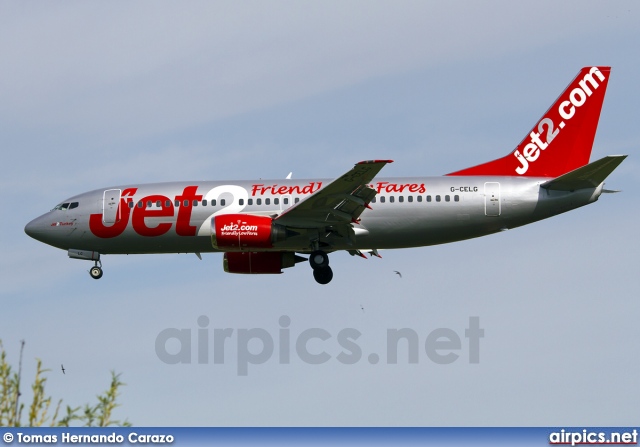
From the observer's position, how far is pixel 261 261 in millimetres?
43938

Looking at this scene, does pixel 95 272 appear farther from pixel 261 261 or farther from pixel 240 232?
pixel 240 232

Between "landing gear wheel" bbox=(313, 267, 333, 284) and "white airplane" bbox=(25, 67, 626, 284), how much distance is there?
0.05m

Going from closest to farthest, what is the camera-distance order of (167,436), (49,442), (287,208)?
(49,442) < (167,436) < (287,208)

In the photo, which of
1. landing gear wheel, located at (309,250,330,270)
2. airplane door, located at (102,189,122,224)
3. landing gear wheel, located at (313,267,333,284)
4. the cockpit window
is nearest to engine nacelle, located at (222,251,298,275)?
landing gear wheel, located at (313,267,333,284)

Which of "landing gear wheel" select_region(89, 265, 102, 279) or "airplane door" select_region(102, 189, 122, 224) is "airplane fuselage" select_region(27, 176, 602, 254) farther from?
"landing gear wheel" select_region(89, 265, 102, 279)

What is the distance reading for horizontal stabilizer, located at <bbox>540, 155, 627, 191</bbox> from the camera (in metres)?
37.9

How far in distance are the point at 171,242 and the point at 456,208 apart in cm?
1132

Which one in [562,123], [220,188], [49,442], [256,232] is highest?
[562,123]

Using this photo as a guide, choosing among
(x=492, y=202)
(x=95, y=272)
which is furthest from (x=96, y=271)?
(x=492, y=202)

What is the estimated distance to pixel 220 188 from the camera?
42.3 meters

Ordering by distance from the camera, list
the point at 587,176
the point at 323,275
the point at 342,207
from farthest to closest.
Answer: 1. the point at 323,275
2. the point at 342,207
3. the point at 587,176

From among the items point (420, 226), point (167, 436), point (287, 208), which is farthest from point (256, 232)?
point (167, 436)

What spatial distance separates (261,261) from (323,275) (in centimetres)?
337

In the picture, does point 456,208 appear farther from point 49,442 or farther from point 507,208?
point 49,442
